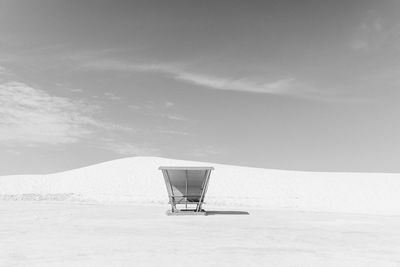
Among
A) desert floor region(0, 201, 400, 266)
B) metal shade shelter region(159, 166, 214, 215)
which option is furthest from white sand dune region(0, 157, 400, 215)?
desert floor region(0, 201, 400, 266)

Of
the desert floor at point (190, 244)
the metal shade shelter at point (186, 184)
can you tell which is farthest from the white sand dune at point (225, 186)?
the desert floor at point (190, 244)

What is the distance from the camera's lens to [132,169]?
47.6 metres

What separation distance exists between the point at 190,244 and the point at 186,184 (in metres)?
7.74

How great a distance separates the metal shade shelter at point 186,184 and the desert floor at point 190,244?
320cm

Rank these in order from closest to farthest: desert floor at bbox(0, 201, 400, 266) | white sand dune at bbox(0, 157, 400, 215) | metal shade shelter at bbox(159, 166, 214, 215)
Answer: desert floor at bbox(0, 201, 400, 266), metal shade shelter at bbox(159, 166, 214, 215), white sand dune at bbox(0, 157, 400, 215)

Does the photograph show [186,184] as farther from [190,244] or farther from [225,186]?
[225,186]

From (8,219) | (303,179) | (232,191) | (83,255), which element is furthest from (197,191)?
(303,179)

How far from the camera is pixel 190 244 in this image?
8508 mm

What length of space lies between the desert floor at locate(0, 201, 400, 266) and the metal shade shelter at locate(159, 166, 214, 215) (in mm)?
3197

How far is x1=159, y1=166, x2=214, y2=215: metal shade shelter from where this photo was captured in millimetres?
15805

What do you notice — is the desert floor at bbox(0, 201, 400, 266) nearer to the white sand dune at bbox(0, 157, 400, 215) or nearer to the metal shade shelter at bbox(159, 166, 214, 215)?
the metal shade shelter at bbox(159, 166, 214, 215)

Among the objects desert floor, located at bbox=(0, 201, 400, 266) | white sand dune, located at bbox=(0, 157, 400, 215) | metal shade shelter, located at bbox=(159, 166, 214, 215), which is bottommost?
desert floor, located at bbox=(0, 201, 400, 266)

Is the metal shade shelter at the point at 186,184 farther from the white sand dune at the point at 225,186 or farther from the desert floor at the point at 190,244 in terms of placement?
the white sand dune at the point at 225,186

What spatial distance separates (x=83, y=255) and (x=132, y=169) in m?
40.9
